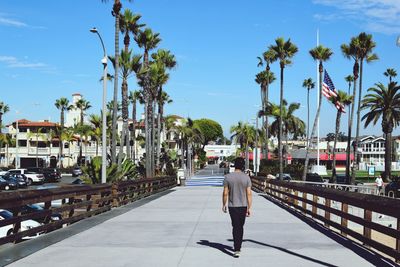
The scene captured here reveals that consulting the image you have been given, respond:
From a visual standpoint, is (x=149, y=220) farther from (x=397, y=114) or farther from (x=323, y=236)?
(x=397, y=114)

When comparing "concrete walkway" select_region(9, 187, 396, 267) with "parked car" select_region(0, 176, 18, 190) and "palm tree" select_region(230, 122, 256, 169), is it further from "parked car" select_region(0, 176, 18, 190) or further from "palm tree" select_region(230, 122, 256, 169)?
"palm tree" select_region(230, 122, 256, 169)

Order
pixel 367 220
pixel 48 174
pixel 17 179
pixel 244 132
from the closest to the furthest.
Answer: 1. pixel 367 220
2. pixel 17 179
3. pixel 48 174
4. pixel 244 132

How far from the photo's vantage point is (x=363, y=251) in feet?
32.7

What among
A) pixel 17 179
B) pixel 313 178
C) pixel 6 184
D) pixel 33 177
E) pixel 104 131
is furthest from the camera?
pixel 33 177

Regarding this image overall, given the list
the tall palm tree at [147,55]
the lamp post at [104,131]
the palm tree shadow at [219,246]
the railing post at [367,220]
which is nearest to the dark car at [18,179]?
the tall palm tree at [147,55]

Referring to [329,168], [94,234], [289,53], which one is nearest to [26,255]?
[94,234]

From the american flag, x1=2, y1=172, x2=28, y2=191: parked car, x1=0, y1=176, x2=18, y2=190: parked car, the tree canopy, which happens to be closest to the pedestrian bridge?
the american flag

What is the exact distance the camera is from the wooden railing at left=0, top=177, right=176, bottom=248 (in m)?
9.73

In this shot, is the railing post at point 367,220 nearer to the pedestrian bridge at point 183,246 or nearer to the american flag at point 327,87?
the pedestrian bridge at point 183,246

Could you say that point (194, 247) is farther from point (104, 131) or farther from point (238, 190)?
point (104, 131)

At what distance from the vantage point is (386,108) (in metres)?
56.8

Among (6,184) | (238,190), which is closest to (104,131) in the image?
(238,190)

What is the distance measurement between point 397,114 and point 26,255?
53315 mm

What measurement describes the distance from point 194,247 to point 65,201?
4988 mm
